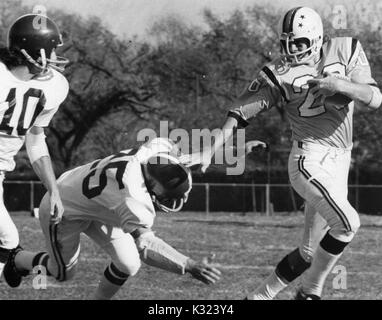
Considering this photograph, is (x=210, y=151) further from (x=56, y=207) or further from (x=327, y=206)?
(x=56, y=207)

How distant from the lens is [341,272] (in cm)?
652

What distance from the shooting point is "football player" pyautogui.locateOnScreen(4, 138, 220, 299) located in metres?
4.31

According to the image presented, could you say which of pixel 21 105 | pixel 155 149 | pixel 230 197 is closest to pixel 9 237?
pixel 21 105

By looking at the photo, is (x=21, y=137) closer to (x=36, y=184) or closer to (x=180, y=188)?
(x=180, y=188)

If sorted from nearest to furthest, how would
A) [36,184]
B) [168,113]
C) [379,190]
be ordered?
[379,190] → [36,184] → [168,113]

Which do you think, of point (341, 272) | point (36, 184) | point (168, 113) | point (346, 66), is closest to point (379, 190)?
point (168, 113)

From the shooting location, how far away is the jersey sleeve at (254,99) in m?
5.40

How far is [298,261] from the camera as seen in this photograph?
5.35m

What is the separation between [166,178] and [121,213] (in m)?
0.31

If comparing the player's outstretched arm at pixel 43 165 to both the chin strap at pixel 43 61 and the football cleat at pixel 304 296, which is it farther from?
the football cleat at pixel 304 296

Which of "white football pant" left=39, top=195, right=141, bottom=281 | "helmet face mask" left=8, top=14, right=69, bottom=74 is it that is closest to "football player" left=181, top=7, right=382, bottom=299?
"white football pant" left=39, top=195, right=141, bottom=281

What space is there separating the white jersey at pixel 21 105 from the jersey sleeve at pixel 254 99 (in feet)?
3.71

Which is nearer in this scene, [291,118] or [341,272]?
[291,118]
